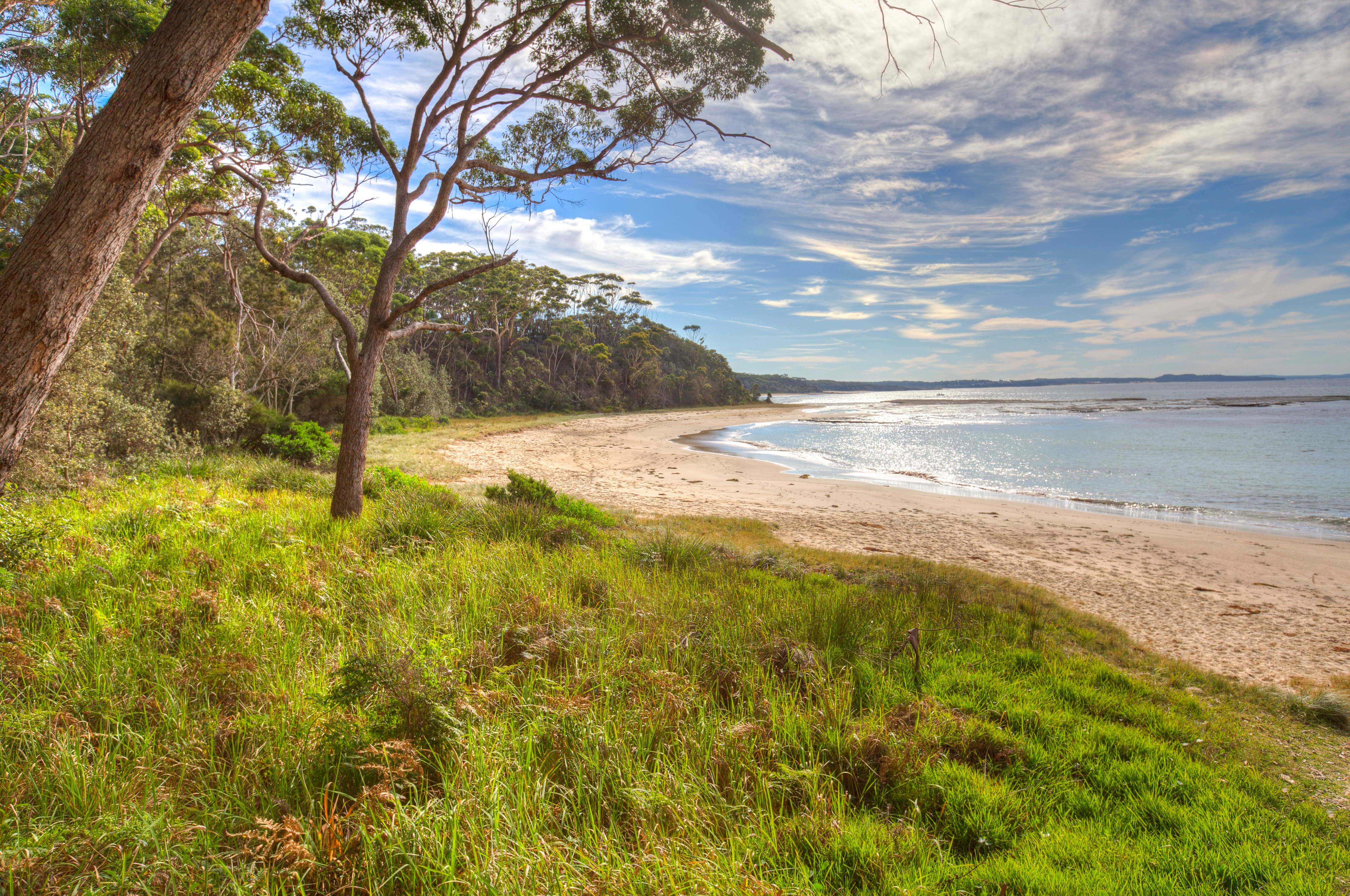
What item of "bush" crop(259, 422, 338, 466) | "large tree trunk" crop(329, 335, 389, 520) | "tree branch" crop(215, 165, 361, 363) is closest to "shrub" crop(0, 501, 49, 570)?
"large tree trunk" crop(329, 335, 389, 520)

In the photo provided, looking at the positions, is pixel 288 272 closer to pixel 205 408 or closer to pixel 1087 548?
pixel 205 408

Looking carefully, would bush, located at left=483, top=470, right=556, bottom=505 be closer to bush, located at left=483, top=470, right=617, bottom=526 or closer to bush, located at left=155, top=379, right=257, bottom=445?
bush, located at left=483, top=470, right=617, bottom=526

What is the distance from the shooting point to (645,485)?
51.9ft

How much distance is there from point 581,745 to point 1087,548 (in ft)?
36.3

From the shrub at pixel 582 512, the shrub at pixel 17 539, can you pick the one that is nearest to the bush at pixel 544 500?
the shrub at pixel 582 512

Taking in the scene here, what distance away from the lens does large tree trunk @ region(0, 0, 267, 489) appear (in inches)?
104

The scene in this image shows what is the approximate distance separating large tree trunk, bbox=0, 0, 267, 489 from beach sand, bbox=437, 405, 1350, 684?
872 centimetres

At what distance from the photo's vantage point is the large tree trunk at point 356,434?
7.13 meters

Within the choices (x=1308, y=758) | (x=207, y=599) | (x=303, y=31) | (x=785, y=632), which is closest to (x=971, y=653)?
(x=785, y=632)

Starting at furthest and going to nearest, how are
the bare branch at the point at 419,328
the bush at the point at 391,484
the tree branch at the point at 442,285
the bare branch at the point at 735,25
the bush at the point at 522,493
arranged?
the bush at the point at 391,484
the bush at the point at 522,493
the bare branch at the point at 419,328
the tree branch at the point at 442,285
the bare branch at the point at 735,25

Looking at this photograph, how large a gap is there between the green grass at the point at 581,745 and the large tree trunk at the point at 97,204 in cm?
158

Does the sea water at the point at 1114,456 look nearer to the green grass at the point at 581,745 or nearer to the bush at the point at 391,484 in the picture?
the bush at the point at 391,484

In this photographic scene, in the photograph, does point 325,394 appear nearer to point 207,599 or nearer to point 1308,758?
point 207,599

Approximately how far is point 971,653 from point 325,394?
81.7ft
